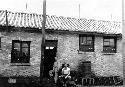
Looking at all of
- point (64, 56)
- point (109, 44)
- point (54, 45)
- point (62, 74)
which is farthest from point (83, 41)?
point (62, 74)

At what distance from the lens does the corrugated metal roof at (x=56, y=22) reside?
17.8 m

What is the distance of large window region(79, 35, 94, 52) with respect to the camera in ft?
61.7

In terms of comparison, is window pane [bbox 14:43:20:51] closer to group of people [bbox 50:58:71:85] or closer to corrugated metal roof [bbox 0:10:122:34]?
corrugated metal roof [bbox 0:10:122:34]

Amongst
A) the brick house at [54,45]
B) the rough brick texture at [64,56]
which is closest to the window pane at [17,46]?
the brick house at [54,45]

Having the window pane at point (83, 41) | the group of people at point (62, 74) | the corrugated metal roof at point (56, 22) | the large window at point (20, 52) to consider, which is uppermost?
the corrugated metal roof at point (56, 22)

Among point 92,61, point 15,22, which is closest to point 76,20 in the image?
point 92,61

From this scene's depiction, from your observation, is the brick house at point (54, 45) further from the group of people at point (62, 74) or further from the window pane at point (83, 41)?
the group of people at point (62, 74)

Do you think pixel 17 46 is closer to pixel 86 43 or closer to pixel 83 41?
pixel 83 41

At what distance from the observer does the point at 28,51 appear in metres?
17.3

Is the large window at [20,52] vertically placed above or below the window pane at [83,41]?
below

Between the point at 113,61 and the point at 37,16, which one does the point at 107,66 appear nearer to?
the point at 113,61

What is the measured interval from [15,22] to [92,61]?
6.99 m

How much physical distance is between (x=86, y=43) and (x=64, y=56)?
2.31 m

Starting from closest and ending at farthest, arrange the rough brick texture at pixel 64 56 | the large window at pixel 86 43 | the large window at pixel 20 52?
1. the rough brick texture at pixel 64 56
2. the large window at pixel 20 52
3. the large window at pixel 86 43
